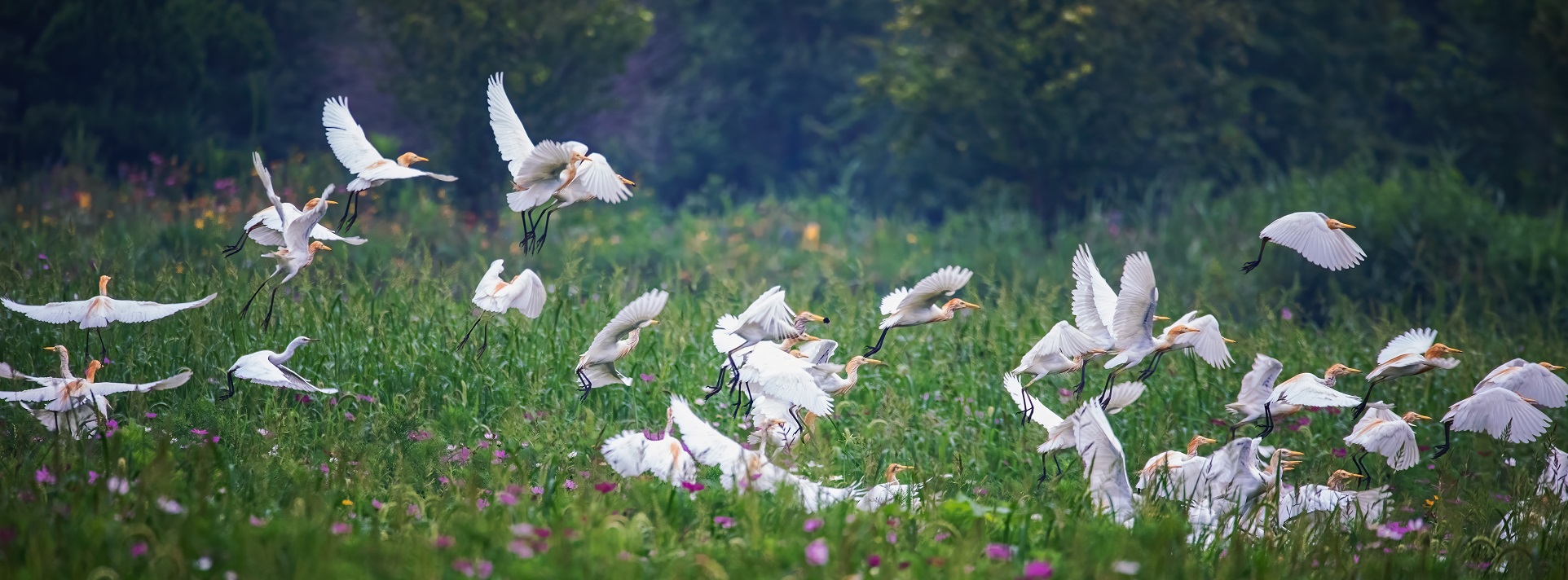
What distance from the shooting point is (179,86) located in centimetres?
1396

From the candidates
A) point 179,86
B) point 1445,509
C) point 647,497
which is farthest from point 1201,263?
point 179,86

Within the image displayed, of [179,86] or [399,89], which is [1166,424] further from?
[179,86]

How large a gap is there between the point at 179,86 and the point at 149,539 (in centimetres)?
1260

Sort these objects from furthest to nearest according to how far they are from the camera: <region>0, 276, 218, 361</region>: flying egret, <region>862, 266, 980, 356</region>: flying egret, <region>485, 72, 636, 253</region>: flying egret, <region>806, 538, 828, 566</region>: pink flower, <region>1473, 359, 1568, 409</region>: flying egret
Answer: <region>1473, 359, 1568, 409</region>: flying egret < <region>0, 276, 218, 361</region>: flying egret < <region>485, 72, 636, 253</region>: flying egret < <region>862, 266, 980, 356</region>: flying egret < <region>806, 538, 828, 566</region>: pink flower

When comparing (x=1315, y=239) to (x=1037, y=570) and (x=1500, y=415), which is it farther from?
(x=1037, y=570)

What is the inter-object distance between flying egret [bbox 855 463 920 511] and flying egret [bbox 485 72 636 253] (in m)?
1.36

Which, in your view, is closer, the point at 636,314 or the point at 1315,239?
the point at 636,314

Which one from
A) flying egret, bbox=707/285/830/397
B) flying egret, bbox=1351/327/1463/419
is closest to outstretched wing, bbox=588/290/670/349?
flying egret, bbox=707/285/830/397

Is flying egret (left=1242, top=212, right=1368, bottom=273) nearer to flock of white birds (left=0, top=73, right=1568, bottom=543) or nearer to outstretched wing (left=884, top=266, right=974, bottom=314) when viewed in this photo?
flock of white birds (left=0, top=73, right=1568, bottom=543)

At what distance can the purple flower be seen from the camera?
3094 millimetres

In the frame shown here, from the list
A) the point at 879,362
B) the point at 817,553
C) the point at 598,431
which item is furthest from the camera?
the point at 598,431

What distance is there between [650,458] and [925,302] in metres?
1.12

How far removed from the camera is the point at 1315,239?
406 centimetres

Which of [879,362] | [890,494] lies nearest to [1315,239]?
[879,362]
